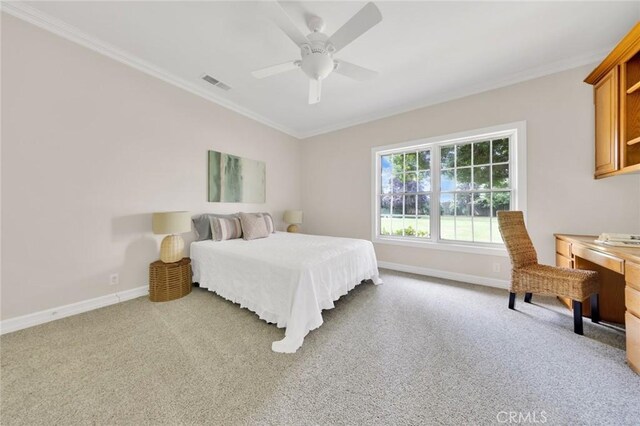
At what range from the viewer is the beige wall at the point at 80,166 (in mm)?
1922

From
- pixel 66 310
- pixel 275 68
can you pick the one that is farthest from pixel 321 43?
pixel 66 310

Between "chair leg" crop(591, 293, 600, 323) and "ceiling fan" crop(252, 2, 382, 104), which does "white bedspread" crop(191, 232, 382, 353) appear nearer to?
"ceiling fan" crop(252, 2, 382, 104)

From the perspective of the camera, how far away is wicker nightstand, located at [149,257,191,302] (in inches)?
97.5

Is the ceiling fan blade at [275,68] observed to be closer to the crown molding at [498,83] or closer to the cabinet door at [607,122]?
the crown molding at [498,83]

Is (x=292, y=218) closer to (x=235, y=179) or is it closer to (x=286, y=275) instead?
(x=235, y=179)

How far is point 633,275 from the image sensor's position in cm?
145

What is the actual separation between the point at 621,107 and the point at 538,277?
1.75 meters

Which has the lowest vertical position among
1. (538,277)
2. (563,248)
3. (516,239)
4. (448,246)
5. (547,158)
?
(538,277)

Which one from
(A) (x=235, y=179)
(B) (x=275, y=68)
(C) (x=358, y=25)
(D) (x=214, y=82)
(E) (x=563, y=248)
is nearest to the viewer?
(C) (x=358, y=25)

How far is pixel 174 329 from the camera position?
6.36 feet

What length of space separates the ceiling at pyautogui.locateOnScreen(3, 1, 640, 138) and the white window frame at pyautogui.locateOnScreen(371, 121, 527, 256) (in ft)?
2.06

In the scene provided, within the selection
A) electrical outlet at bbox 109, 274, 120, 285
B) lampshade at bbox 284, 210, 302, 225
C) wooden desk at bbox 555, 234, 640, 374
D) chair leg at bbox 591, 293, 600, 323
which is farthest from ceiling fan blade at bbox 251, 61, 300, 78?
chair leg at bbox 591, 293, 600, 323

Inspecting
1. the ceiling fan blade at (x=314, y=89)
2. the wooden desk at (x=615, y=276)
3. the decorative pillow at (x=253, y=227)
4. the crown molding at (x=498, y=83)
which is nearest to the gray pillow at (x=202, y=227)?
the decorative pillow at (x=253, y=227)

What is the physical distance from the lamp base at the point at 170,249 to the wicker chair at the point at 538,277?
377 cm
